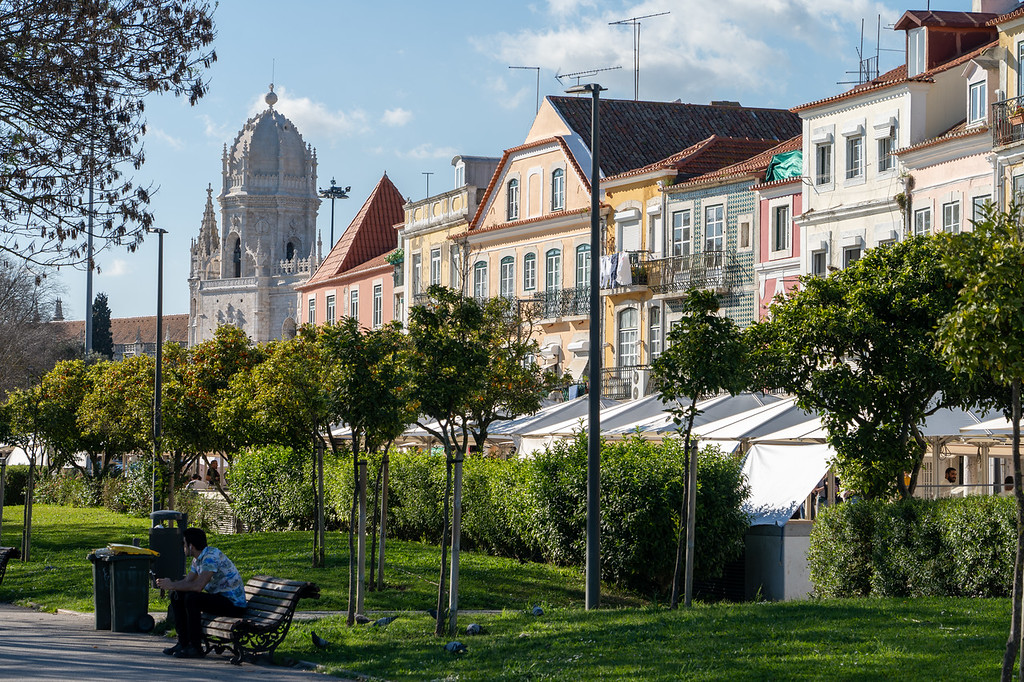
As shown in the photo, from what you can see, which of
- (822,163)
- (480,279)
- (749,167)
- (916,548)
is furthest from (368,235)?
(916,548)

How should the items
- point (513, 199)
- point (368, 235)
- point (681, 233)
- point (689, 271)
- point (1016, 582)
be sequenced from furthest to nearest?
point (368, 235) < point (513, 199) < point (681, 233) < point (689, 271) < point (1016, 582)

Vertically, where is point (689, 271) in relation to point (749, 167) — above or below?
below

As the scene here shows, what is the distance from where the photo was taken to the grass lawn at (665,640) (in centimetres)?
1401

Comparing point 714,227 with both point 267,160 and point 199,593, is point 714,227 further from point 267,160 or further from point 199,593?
point 267,160

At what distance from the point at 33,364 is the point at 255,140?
43861 mm

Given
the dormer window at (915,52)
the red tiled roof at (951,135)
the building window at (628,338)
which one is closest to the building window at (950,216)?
the red tiled roof at (951,135)

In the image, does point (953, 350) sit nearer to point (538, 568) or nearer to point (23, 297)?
point (538, 568)

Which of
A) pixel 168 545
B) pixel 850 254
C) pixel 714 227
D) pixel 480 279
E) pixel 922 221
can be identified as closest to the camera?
pixel 168 545

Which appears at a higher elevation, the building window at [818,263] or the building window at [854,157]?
the building window at [854,157]

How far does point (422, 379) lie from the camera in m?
18.6

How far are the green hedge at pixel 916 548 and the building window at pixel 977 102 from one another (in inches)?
691

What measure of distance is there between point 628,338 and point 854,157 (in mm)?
11849

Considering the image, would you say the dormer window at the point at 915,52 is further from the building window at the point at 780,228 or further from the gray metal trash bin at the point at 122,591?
the gray metal trash bin at the point at 122,591

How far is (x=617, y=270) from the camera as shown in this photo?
4903cm
